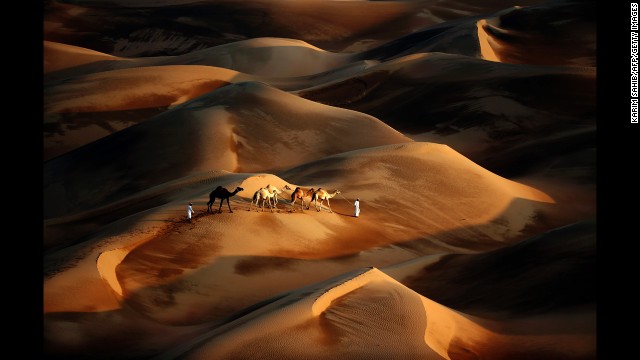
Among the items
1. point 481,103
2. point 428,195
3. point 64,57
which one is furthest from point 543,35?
point 428,195

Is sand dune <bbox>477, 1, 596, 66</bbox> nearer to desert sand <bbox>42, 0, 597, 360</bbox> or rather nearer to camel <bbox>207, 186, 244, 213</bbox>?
desert sand <bbox>42, 0, 597, 360</bbox>

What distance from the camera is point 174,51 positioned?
58562 mm

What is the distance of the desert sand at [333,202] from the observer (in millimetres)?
12320

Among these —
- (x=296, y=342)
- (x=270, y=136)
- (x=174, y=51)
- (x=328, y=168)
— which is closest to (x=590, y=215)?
(x=328, y=168)

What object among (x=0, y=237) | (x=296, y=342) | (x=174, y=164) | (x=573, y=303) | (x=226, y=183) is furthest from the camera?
(x=174, y=164)

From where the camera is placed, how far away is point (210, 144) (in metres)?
26.4

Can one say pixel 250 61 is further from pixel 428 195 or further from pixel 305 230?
pixel 305 230

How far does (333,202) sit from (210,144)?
22.8 ft

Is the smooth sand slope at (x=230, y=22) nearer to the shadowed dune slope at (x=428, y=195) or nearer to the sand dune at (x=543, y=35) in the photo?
the sand dune at (x=543, y=35)

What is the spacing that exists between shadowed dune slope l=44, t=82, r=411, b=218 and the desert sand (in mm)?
75

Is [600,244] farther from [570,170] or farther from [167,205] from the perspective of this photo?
[570,170]

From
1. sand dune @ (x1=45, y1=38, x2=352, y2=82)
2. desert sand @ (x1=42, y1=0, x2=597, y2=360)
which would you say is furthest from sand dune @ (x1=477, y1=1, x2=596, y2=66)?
sand dune @ (x1=45, y1=38, x2=352, y2=82)

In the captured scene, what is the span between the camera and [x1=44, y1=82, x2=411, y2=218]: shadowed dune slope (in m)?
25.7

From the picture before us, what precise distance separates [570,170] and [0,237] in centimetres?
2262
